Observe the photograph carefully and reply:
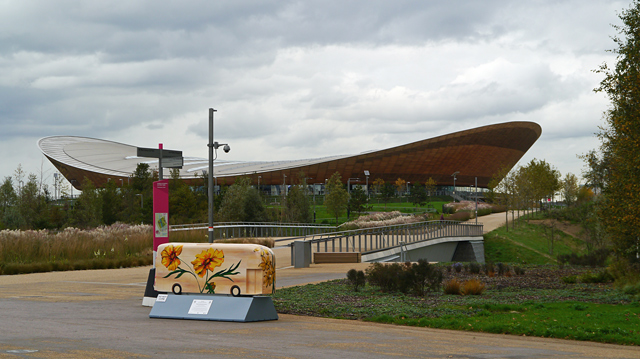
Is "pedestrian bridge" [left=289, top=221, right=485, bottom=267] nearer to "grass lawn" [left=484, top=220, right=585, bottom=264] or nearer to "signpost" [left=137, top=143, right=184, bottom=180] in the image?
"grass lawn" [left=484, top=220, right=585, bottom=264]

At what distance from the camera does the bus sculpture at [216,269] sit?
8.53m

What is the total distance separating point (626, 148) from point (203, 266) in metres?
11.1

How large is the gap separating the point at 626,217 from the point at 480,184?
95.2 meters

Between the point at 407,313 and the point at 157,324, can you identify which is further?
the point at 407,313

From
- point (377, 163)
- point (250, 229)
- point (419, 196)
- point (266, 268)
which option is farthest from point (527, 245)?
point (377, 163)

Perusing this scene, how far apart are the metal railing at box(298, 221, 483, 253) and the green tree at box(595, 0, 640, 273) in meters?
11.1

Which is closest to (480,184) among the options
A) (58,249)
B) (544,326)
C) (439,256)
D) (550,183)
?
(550,183)

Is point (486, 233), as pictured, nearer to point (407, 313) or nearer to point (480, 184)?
point (407, 313)

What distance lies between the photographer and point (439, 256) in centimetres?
3650

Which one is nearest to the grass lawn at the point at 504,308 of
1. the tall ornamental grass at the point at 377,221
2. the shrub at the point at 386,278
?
the shrub at the point at 386,278

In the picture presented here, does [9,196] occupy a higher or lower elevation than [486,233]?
higher

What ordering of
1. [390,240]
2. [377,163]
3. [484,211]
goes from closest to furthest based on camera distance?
1. [390,240]
2. [484,211]
3. [377,163]

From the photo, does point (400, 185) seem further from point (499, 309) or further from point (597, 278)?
point (499, 309)

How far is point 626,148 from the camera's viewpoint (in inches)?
569
